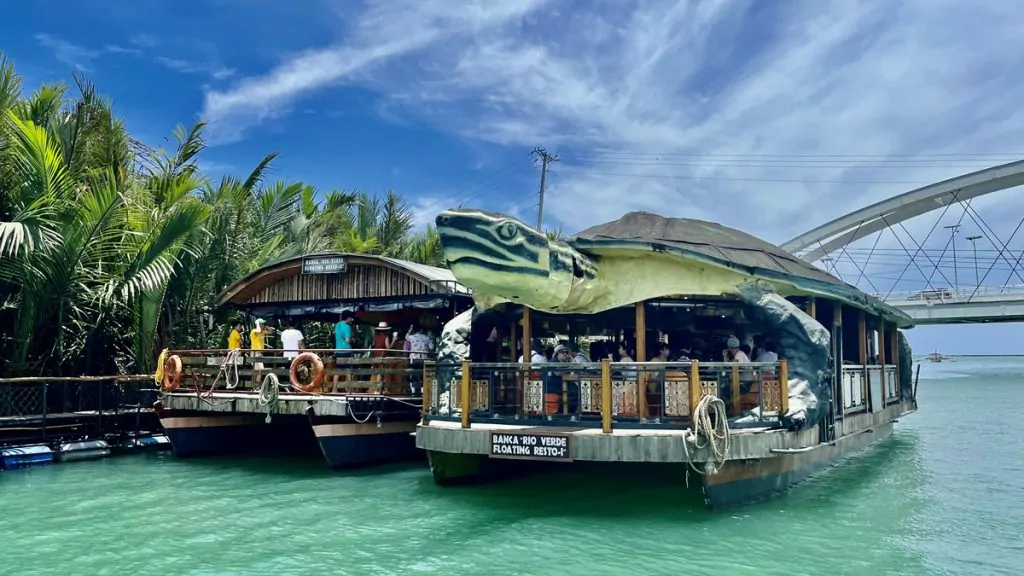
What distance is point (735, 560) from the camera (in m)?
6.62

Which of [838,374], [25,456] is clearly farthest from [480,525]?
[25,456]

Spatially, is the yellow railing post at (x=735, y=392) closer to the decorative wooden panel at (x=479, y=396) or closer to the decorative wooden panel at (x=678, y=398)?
the decorative wooden panel at (x=678, y=398)

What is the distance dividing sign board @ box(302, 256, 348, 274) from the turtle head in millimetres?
6038

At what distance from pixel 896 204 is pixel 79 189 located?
4075 cm

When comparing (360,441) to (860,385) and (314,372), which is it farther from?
(860,385)

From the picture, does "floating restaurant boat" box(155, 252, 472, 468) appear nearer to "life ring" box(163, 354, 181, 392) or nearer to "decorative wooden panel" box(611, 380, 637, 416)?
"life ring" box(163, 354, 181, 392)

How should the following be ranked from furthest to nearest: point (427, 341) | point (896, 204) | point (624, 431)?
point (896, 204), point (427, 341), point (624, 431)

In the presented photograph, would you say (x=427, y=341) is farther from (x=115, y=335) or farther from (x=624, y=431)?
(x=115, y=335)

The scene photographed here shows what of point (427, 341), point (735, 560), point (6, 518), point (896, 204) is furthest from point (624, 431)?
point (896, 204)

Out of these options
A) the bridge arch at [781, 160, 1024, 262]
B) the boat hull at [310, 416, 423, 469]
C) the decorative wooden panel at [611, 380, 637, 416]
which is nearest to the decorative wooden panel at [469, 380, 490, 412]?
the decorative wooden panel at [611, 380, 637, 416]

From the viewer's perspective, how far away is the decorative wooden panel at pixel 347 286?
539 inches

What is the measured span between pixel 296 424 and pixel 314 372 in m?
3.17

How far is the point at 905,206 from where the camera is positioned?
139 ft

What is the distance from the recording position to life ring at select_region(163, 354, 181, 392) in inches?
499
